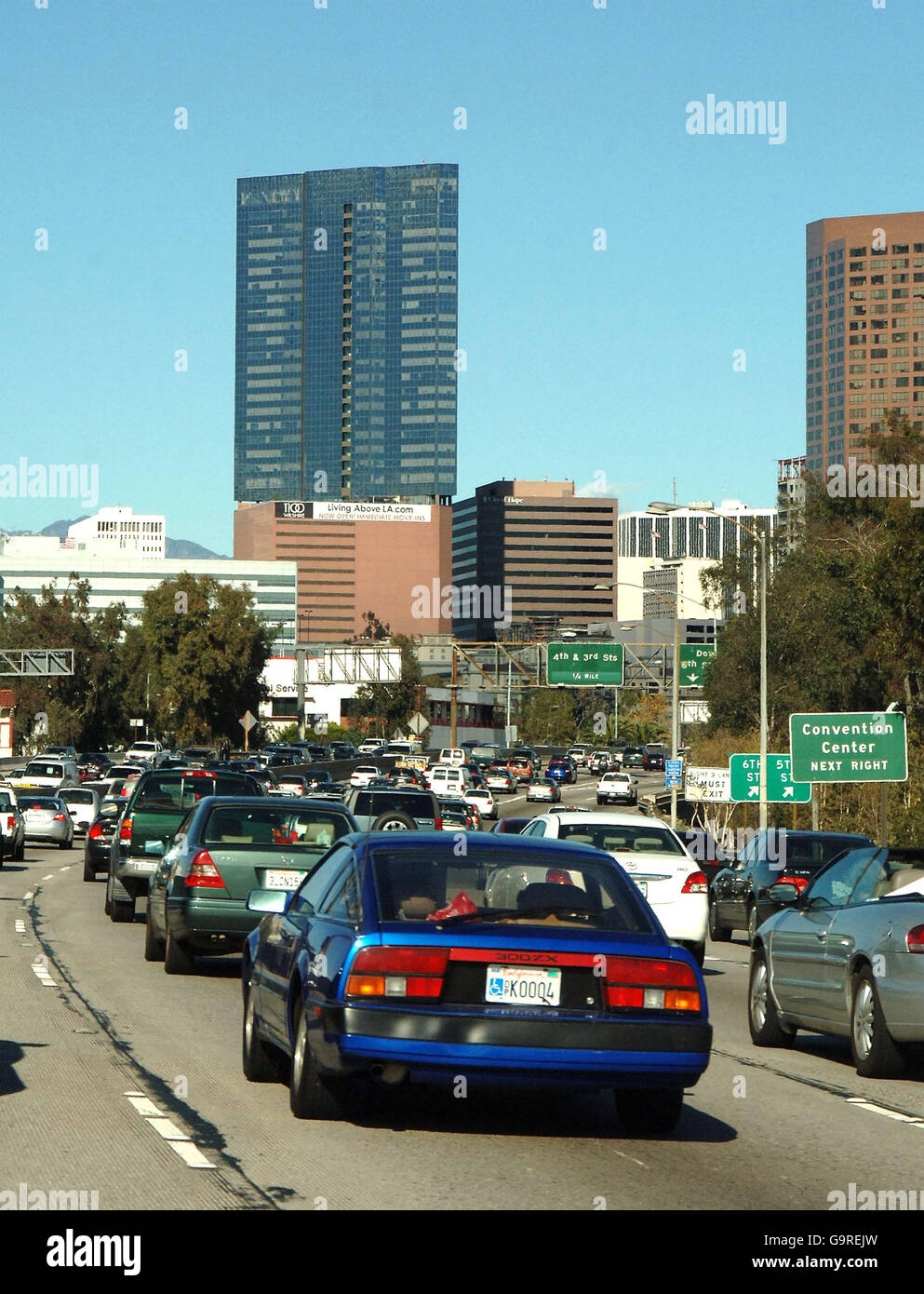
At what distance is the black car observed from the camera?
952 inches

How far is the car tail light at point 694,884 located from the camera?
19.1 metres

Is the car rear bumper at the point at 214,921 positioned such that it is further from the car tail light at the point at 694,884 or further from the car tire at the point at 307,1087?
the car tire at the point at 307,1087

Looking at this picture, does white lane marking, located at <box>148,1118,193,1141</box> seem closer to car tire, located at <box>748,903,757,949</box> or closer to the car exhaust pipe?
the car exhaust pipe

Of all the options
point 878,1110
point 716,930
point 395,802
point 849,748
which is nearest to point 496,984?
point 878,1110

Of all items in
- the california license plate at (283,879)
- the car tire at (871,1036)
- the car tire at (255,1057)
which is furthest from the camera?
the california license plate at (283,879)

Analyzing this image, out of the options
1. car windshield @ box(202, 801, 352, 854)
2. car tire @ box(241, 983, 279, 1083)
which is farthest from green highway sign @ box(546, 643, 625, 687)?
car tire @ box(241, 983, 279, 1083)

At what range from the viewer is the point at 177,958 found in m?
17.1

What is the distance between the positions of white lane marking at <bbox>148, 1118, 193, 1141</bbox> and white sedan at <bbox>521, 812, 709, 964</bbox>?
9.20 metres

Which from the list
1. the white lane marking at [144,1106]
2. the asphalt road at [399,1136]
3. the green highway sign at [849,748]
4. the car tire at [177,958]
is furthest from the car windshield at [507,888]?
the green highway sign at [849,748]

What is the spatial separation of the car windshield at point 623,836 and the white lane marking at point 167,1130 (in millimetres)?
10559

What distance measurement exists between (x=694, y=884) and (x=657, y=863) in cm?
44
